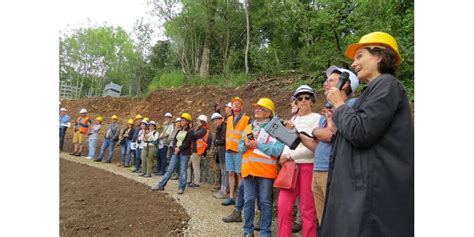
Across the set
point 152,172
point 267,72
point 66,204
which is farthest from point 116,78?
point 66,204

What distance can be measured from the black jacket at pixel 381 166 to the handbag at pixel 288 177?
5.49 ft

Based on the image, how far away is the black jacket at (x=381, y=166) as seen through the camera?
5.69ft

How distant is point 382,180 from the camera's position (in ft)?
5.72

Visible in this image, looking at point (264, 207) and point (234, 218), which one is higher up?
point (264, 207)

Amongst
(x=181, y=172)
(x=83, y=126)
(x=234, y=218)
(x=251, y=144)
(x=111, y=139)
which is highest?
(x=251, y=144)

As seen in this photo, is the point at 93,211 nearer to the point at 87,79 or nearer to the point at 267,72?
the point at 267,72

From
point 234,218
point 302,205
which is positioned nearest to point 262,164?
point 302,205

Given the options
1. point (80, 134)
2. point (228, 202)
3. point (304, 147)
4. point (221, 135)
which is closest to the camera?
point (304, 147)

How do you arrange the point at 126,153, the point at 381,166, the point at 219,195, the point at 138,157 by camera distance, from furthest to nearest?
the point at 126,153 → the point at 138,157 → the point at 219,195 → the point at 381,166

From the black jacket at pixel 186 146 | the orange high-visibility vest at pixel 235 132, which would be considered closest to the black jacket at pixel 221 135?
the black jacket at pixel 186 146

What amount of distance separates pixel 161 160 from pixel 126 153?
192 centimetres

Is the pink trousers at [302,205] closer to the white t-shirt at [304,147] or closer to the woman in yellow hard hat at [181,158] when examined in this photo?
the white t-shirt at [304,147]

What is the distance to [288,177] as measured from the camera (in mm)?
3543

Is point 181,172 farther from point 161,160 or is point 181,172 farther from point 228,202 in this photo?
point 161,160
